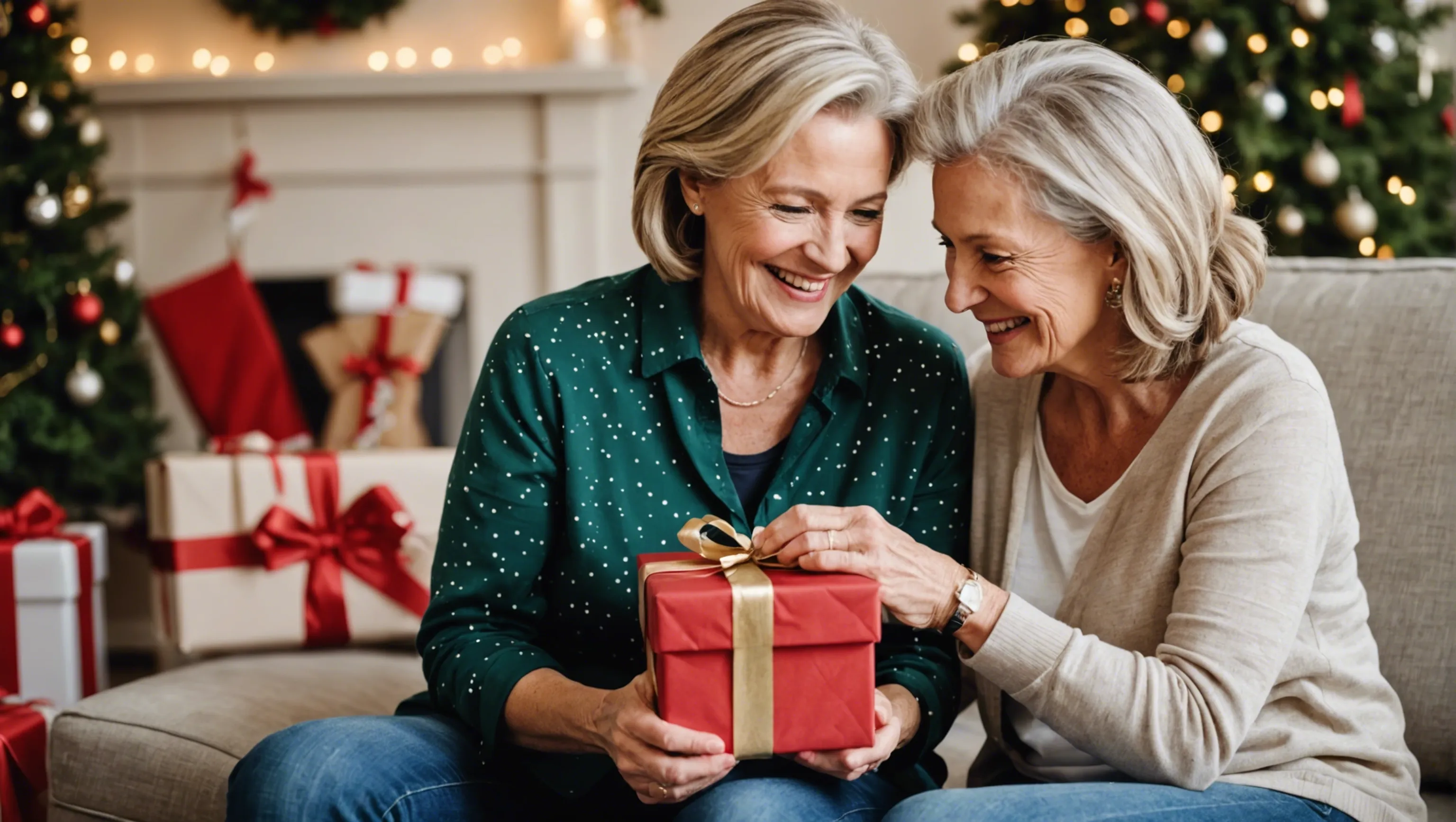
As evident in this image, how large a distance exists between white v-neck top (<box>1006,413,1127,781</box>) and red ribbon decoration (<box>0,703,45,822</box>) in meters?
1.26

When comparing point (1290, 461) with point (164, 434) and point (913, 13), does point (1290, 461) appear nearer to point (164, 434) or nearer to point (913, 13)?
point (913, 13)

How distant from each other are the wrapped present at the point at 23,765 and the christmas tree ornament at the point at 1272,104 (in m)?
2.66

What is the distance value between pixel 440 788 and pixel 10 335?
2.04 m

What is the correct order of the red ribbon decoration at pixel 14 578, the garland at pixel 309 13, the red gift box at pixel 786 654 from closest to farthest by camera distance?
the red gift box at pixel 786 654
the red ribbon decoration at pixel 14 578
the garland at pixel 309 13

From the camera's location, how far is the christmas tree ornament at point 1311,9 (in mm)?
2889

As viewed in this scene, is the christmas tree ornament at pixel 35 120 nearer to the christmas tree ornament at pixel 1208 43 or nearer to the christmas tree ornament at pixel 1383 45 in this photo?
the christmas tree ornament at pixel 1208 43

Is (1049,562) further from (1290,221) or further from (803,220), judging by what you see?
(1290,221)

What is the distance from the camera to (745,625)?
1.07 meters

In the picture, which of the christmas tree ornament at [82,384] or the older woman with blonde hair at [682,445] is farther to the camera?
the christmas tree ornament at [82,384]

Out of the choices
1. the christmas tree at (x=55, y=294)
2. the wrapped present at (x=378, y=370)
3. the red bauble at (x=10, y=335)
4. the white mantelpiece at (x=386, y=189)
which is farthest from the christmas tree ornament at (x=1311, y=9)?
the red bauble at (x=10, y=335)

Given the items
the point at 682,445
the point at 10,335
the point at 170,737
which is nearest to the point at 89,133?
the point at 10,335

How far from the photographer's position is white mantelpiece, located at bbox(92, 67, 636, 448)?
11.5 feet

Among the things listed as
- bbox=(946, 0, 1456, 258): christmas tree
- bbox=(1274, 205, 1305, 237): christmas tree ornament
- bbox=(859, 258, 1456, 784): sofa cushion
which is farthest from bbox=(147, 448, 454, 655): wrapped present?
bbox=(1274, 205, 1305, 237): christmas tree ornament

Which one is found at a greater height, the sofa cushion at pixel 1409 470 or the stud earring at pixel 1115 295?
the stud earring at pixel 1115 295
